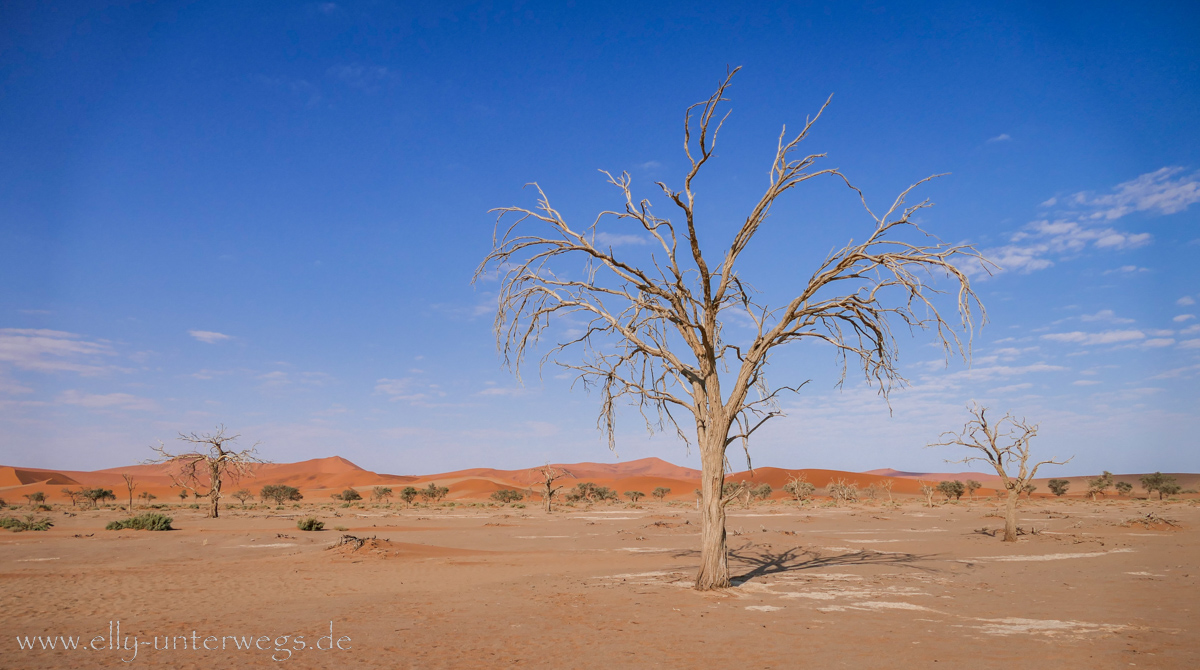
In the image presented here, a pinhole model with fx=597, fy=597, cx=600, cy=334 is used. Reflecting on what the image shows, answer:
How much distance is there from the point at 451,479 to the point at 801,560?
11632 centimetres

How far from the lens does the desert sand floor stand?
23.5ft

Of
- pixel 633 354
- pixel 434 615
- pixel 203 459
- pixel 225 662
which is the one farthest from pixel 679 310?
pixel 203 459

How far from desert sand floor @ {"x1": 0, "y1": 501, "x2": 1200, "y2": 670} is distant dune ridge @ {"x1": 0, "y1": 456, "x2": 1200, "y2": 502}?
40417mm

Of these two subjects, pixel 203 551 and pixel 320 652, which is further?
pixel 203 551

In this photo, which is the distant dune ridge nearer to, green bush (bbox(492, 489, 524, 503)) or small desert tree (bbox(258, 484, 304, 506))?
small desert tree (bbox(258, 484, 304, 506))

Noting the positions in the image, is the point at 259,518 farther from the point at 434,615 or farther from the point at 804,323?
the point at 804,323

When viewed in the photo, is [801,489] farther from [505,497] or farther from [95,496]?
[95,496]

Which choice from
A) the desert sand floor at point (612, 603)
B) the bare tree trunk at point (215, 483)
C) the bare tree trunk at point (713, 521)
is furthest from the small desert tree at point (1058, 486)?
the bare tree trunk at point (215, 483)

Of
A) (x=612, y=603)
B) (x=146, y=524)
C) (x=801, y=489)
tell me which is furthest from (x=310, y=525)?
(x=801, y=489)

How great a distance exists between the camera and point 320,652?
7.39 meters

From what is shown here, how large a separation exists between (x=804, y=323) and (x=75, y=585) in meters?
15.8

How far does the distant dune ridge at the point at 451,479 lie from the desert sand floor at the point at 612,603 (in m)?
40.4

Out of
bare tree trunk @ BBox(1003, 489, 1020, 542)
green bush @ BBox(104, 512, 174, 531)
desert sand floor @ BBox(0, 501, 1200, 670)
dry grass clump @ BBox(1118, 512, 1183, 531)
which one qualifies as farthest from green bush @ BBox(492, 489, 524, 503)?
dry grass clump @ BBox(1118, 512, 1183, 531)

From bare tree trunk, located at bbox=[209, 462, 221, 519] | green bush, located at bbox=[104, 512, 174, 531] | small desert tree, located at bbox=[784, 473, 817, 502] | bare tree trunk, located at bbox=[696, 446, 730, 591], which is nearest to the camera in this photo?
bare tree trunk, located at bbox=[696, 446, 730, 591]
